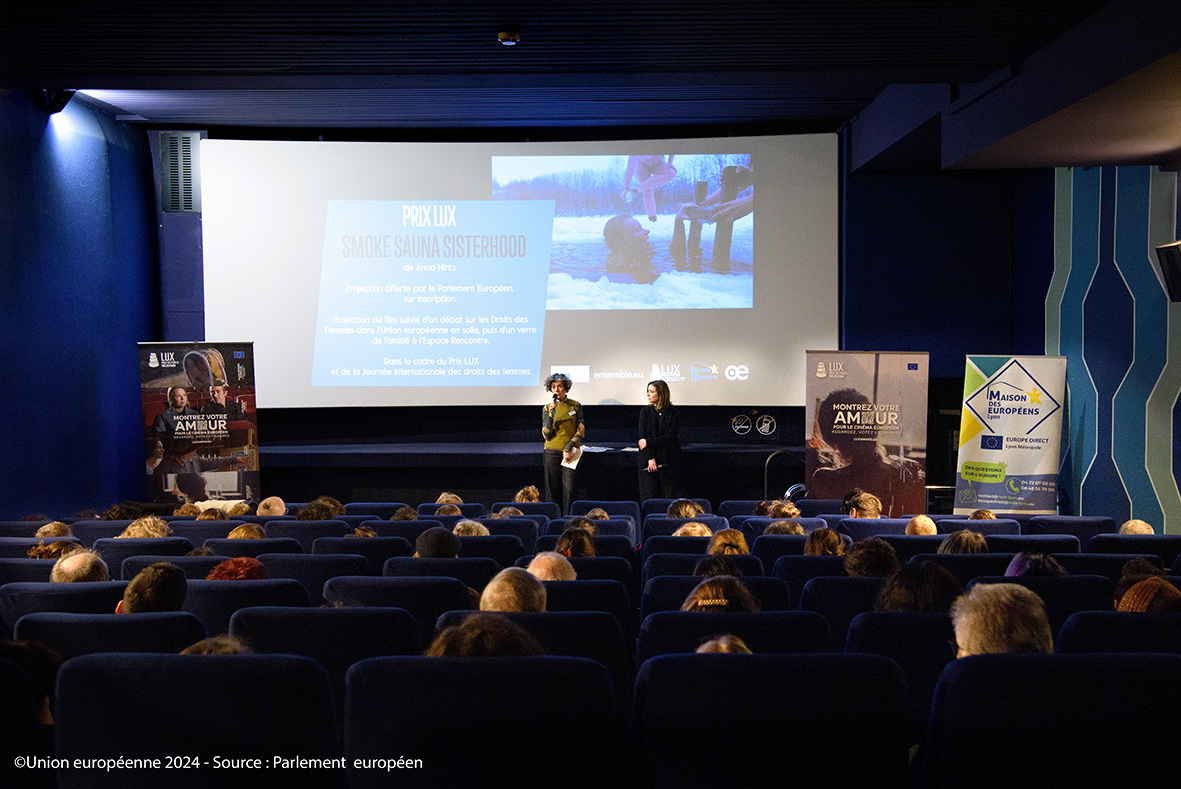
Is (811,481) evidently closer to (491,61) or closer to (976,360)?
(976,360)

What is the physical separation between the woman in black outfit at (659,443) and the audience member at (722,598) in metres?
5.79

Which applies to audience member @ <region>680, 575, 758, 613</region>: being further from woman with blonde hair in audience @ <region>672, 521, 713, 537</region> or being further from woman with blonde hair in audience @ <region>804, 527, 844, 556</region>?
woman with blonde hair in audience @ <region>672, 521, 713, 537</region>

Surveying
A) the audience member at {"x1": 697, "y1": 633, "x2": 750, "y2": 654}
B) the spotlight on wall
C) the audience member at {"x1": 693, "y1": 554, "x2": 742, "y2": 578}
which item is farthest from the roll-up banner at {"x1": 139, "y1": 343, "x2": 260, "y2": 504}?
the audience member at {"x1": 697, "y1": 633, "x2": 750, "y2": 654}

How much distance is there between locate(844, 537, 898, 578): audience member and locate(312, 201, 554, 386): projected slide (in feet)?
20.9

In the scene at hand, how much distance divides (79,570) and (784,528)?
3.35 m

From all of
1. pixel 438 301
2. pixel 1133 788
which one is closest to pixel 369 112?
pixel 438 301

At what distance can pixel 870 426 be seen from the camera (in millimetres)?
7684

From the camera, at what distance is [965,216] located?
955 centimetres

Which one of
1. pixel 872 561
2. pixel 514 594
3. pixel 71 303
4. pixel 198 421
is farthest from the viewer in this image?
pixel 198 421

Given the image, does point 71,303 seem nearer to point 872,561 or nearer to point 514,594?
point 514,594

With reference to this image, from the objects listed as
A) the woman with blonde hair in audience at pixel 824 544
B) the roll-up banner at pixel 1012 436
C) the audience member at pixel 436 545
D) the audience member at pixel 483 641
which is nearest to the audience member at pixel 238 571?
the audience member at pixel 436 545

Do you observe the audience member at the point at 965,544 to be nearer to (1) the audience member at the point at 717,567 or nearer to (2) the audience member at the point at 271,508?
(1) the audience member at the point at 717,567

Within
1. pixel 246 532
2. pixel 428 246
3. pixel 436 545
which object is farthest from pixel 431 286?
pixel 436 545

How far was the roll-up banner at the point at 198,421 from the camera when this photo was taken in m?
8.37
